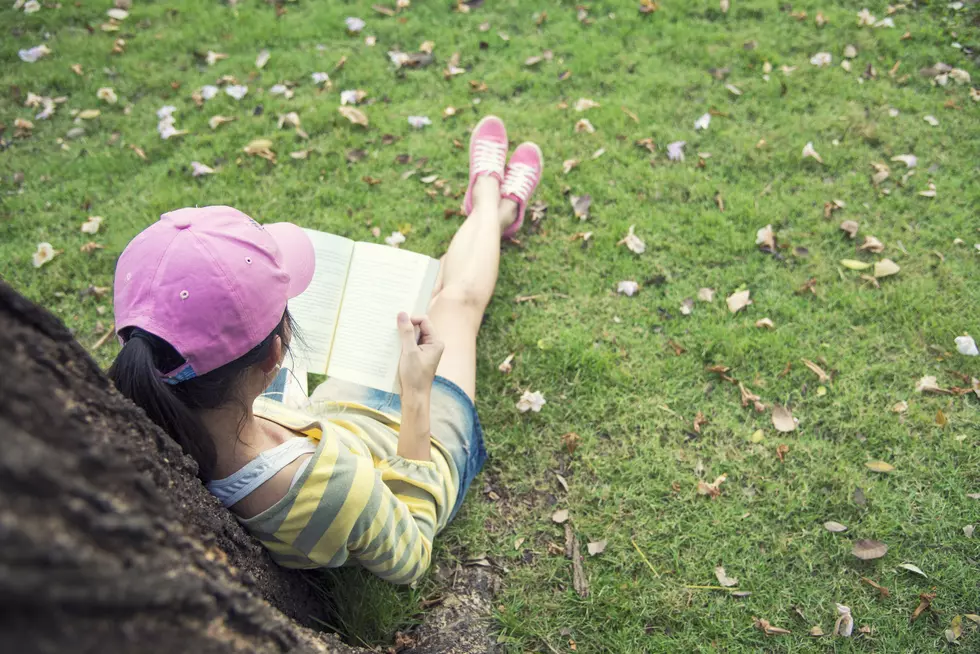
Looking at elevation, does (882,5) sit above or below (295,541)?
above

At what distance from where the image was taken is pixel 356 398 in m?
2.71

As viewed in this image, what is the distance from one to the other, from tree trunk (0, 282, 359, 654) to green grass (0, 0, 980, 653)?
123cm

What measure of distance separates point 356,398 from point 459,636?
3.32 feet

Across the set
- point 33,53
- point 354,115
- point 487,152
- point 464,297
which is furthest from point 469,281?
point 33,53

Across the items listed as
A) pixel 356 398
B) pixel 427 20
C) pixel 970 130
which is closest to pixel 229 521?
pixel 356 398

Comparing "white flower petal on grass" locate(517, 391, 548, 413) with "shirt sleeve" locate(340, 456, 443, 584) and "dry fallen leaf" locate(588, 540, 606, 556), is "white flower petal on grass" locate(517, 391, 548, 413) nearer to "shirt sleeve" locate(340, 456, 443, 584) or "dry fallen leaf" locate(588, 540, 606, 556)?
"dry fallen leaf" locate(588, 540, 606, 556)

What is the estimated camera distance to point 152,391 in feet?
4.93

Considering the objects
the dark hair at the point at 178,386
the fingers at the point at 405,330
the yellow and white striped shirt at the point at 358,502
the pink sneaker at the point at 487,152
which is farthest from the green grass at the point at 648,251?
the dark hair at the point at 178,386

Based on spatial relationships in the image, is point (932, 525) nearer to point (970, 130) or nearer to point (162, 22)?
point (970, 130)

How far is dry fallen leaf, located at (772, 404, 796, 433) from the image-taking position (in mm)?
3053

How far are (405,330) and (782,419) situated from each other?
1.86 m

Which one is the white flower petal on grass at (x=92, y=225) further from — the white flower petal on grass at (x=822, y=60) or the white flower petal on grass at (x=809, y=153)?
the white flower petal on grass at (x=822, y=60)

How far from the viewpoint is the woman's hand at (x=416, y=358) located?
2.42 metres

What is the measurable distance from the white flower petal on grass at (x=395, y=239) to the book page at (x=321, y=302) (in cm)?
96
